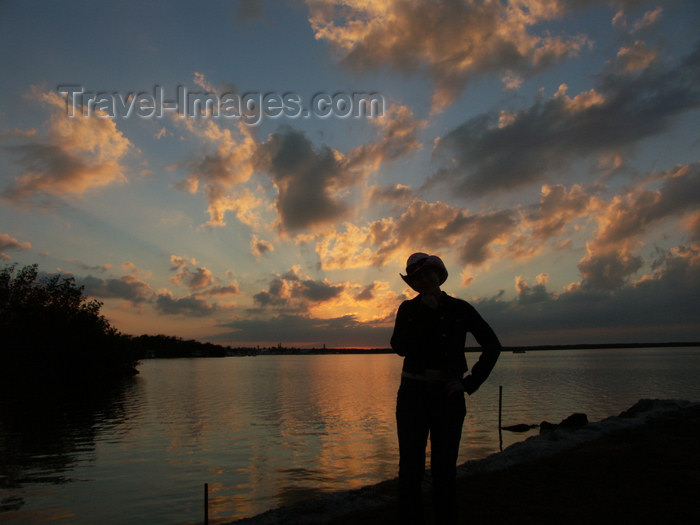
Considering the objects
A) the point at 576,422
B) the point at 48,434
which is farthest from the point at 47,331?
the point at 576,422

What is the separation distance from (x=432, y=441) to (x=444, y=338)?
98 cm

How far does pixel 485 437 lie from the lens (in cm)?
2998

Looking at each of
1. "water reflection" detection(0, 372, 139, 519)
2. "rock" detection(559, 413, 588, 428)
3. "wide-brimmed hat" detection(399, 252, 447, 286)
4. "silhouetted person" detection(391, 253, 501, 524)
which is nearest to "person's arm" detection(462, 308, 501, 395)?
"silhouetted person" detection(391, 253, 501, 524)

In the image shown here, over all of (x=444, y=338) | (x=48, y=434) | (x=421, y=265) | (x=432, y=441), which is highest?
(x=421, y=265)

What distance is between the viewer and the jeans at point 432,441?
453 cm

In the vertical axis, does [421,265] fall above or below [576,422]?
above

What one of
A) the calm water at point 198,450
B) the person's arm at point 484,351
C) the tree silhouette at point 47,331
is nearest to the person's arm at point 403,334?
the person's arm at point 484,351

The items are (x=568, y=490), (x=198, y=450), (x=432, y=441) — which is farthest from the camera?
(x=198, y=450)

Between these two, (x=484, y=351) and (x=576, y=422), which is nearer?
(x=484, y=351)

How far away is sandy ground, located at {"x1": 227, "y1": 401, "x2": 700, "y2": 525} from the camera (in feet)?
28.4

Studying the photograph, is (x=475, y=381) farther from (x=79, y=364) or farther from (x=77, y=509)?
(x=79, y=364)

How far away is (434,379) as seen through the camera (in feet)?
15.1

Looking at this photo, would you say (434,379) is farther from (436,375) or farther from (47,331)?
(47,331)

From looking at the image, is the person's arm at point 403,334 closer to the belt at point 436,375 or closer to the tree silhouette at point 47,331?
the belt at point 436,375
